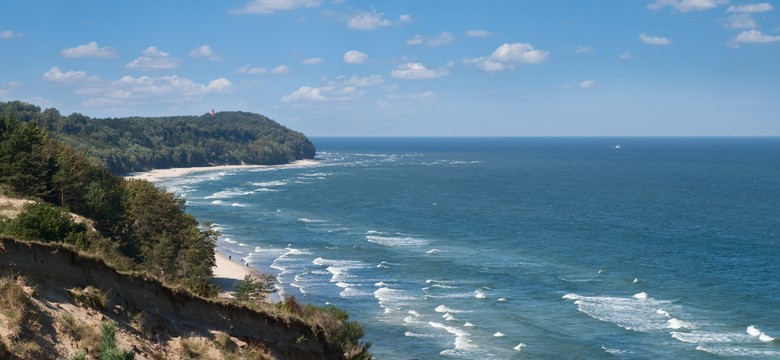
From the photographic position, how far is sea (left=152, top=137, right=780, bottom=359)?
51.3 m

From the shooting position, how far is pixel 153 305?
2267 centimetres

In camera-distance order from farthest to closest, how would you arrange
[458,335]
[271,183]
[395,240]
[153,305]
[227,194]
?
[271,183], [227,194], [395,240], [458,335], [153,305]

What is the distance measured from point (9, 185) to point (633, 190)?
406 feet

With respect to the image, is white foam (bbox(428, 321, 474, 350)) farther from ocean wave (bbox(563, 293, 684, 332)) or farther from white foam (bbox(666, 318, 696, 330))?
white foam (bbox(666, 318, 696, 330))

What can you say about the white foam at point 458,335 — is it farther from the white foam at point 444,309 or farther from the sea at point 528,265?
the white foam at point 444,309

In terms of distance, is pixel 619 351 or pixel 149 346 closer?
pixel 149 346

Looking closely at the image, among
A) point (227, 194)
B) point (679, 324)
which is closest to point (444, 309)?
point (679, 324)

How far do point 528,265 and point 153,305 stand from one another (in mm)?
56038

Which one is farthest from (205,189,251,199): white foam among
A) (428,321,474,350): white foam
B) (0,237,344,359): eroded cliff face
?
(0,237,344,359): eroded cliff face

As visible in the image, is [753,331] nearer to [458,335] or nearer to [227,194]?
[458,335]

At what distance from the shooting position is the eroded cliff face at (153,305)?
2019 centimetres

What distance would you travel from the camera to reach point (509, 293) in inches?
2491

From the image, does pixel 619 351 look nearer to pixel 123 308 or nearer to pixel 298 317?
pixel 298 317

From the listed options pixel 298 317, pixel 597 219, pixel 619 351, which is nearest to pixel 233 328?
pixel 298 317
